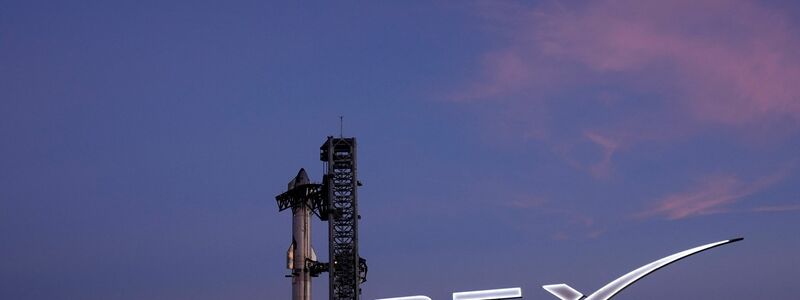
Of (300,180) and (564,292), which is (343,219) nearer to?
(300,180)

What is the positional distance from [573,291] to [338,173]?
142ft

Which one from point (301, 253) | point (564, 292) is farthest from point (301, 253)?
point (564, 292)

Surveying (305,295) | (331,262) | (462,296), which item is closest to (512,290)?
(462,296)

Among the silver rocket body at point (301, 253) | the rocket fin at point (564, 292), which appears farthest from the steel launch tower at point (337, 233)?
the rocket fin at point (564, 292)

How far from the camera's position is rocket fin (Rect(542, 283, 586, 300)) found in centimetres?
4812

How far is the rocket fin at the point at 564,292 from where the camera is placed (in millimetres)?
48125

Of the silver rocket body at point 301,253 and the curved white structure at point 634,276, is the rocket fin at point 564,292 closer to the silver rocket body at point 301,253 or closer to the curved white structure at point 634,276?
the curved white structure at point 634,276

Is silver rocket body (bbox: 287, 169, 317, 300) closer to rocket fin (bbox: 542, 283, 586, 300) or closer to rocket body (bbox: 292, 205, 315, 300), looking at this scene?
rocket body (bbox: 292, 205, 315, 300)

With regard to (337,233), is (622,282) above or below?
below

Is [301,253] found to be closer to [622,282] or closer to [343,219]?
[343,219]

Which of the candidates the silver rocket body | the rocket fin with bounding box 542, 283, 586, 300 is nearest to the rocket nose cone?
the silver rocket body

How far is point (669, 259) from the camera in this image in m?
47.8

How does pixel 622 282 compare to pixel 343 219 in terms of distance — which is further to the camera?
pixel 343 219

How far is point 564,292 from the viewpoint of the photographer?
1902 inches
